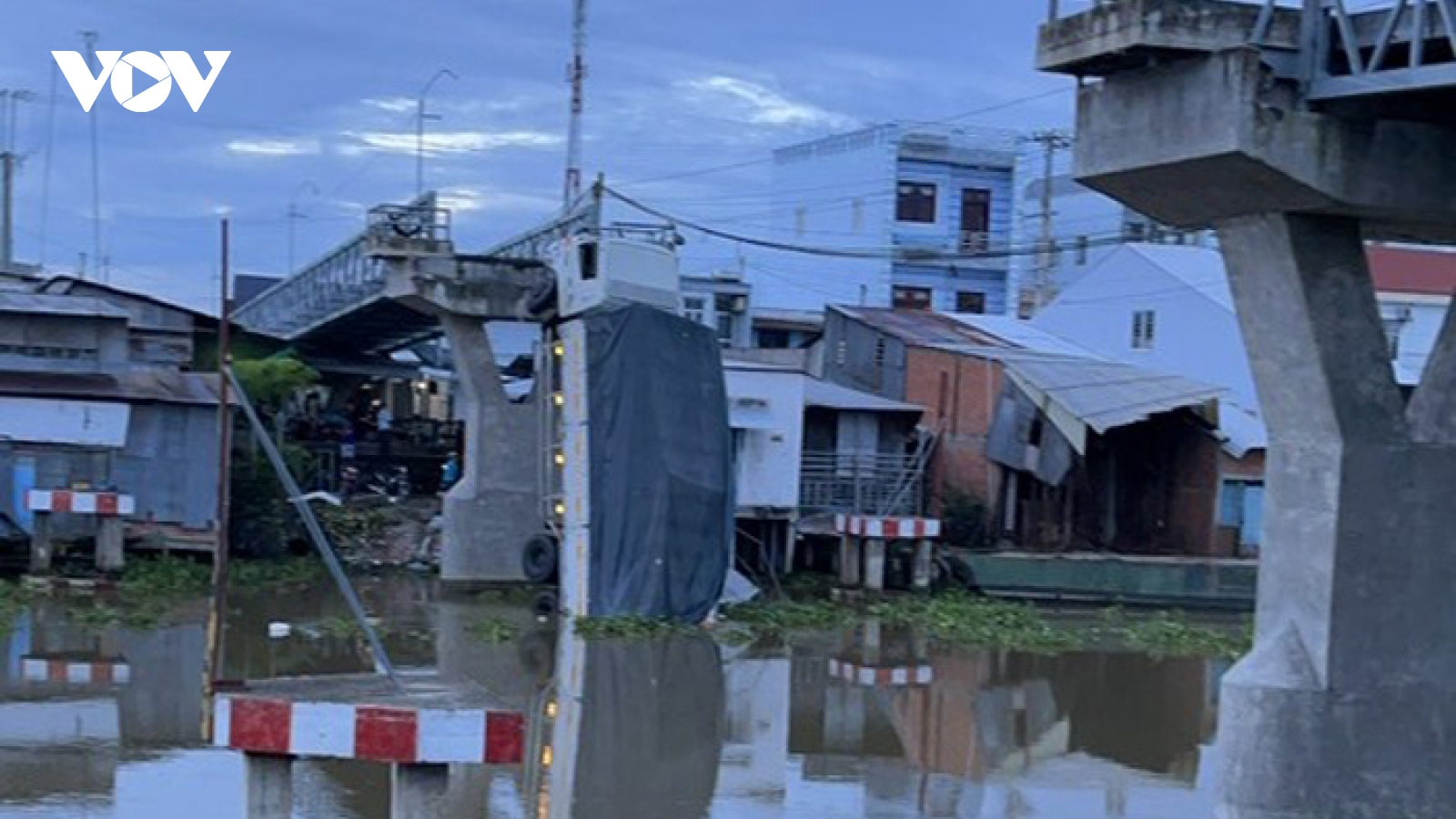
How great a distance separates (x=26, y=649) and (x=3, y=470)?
28.9 ft

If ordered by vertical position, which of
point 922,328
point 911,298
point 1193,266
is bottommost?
point 922,328

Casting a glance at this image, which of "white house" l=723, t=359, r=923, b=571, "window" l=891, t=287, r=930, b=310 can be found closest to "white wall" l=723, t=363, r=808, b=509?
"white house" l=723, t=359, r=923, b=571

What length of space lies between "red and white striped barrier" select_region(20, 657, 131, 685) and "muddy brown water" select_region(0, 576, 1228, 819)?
6.5 inches

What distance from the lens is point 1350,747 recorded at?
12219 millimetres

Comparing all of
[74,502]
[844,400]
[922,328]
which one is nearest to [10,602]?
[74,502]

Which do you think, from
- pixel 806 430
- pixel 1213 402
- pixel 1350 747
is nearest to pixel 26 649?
pixel 1350 747

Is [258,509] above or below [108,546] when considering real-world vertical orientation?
above

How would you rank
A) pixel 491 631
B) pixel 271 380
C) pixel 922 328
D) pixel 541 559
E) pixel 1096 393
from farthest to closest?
pixel 922 328
pixel 1096 393
pixel 271 380
pixel 541 559
pixel 491 631

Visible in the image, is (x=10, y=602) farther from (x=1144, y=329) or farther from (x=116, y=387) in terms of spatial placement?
(x=1144, y=329)

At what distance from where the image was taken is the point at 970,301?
57.7 metres

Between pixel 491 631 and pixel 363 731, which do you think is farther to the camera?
pixel 491 631

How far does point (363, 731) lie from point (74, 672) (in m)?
15.0

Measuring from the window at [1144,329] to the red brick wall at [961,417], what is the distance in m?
9.10

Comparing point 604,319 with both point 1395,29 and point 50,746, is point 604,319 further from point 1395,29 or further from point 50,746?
point 1395,29
